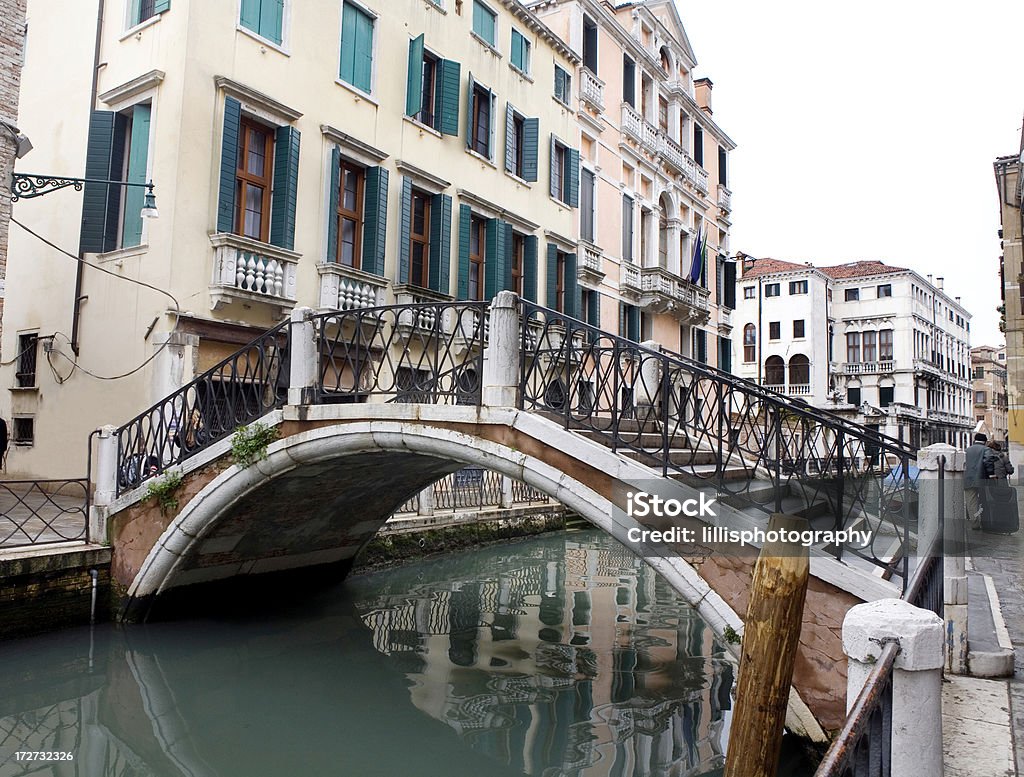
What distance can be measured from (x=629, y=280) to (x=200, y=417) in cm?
1189

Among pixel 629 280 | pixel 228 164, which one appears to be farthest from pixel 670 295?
pixel 228 164

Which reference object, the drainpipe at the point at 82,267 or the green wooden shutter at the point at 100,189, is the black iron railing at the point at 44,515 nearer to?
the drainpipe at the point at 82,267

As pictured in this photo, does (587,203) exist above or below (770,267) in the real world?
below

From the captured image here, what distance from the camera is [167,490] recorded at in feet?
25.3

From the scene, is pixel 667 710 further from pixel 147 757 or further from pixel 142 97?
pixel 142 97

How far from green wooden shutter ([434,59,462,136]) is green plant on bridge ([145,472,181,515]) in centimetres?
738

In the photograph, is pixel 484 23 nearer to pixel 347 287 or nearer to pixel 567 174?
pixel 567 174

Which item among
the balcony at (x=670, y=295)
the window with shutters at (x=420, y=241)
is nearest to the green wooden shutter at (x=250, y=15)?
the window with shutters at (x=420, y=241)

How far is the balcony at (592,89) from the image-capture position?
16.6 m

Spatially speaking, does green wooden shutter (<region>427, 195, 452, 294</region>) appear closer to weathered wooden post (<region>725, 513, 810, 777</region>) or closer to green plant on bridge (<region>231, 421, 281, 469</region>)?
green plant on bridge (<region>231, 421, 281, 469</region>)

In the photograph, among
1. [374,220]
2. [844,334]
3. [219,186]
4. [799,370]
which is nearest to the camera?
[219,186]

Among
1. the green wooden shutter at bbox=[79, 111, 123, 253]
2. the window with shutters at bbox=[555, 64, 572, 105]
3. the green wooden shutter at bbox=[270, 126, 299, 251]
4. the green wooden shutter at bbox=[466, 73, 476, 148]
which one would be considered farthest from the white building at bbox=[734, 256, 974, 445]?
the green wooden shutter at bbox=[79, 111, 123, 253]

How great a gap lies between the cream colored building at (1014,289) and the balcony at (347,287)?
1640 centimetres

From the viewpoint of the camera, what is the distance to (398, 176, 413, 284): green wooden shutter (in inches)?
467
